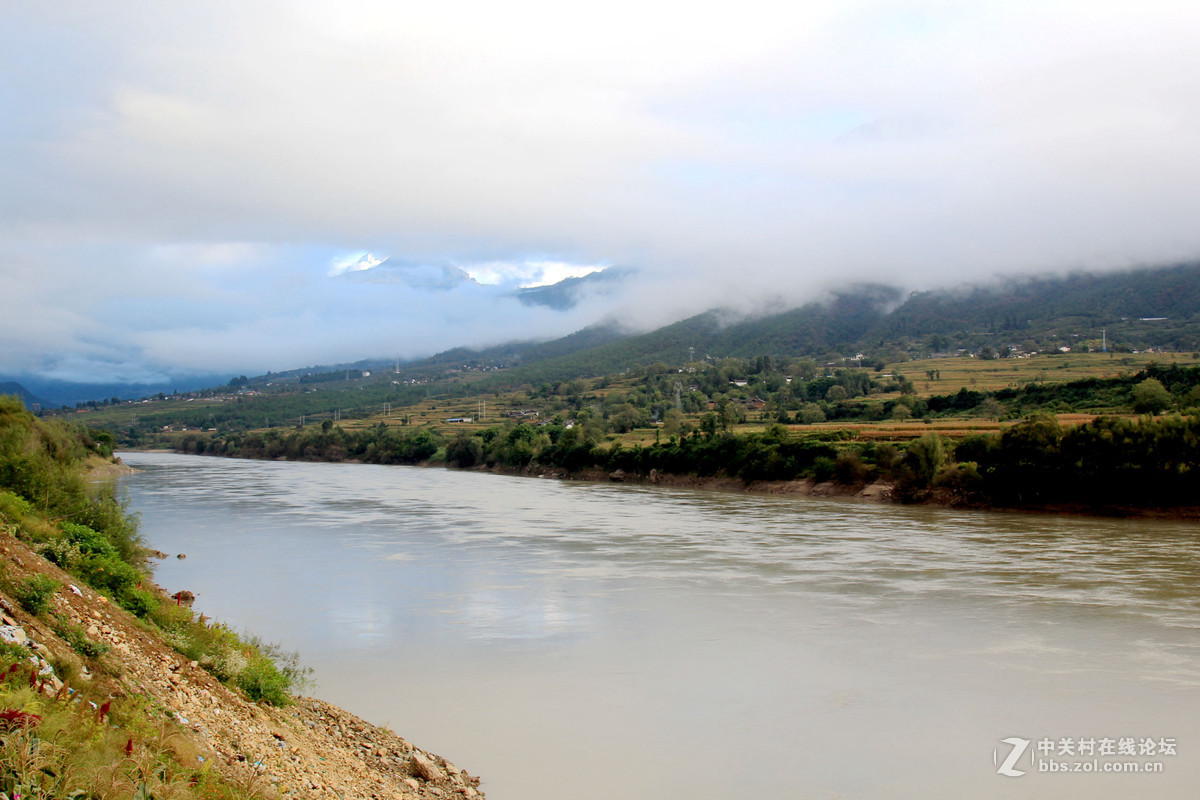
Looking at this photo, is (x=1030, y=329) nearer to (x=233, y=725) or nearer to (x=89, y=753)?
(x=233, y=725)

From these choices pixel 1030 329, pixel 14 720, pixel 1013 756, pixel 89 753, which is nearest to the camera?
pixel 14 720

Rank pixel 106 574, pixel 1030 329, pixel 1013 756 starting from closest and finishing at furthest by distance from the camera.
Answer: pixel 1013 756, pixel 106 574, pixel 1030 329

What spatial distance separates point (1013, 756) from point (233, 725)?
30.5ft

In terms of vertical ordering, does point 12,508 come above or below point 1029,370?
above

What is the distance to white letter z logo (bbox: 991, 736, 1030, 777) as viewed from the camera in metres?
9.99

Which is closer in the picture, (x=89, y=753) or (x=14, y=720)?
(x=14, y=720)

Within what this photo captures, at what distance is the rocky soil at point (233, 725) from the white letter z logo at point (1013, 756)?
21.2 feet

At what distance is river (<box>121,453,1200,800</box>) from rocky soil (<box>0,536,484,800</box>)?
3.64 feet

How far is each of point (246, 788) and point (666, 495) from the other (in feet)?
158

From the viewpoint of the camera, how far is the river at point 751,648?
33.4 ft

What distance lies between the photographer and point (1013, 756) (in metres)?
10.5

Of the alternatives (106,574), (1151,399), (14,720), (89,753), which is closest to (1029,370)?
(1151,399)

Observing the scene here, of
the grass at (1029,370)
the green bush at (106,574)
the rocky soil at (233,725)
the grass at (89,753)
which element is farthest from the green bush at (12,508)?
the grass at (1029,370)

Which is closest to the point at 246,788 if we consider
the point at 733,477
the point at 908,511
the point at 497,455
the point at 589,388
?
the point at 908,511
